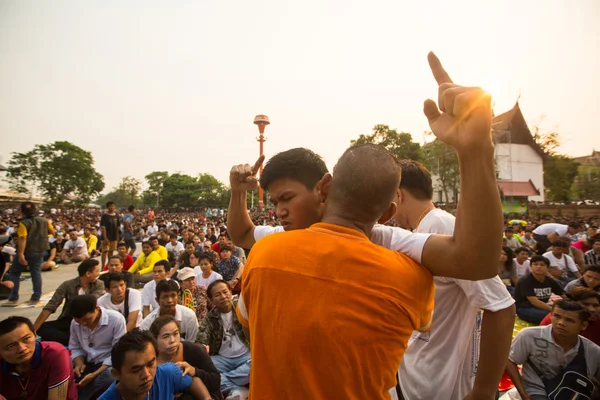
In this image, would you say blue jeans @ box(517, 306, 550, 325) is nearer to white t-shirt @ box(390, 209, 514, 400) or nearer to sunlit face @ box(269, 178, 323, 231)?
white t-shirt @ box(390, 209, 514, 400)

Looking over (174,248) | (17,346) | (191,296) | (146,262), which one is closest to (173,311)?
(191,296)

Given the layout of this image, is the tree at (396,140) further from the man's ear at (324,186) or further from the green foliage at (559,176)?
the man's ear at (324,186)

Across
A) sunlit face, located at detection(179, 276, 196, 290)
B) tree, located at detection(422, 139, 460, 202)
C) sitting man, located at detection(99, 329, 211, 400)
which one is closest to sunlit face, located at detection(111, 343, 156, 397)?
sitting man, located at detection(99, 329, 211, 400)

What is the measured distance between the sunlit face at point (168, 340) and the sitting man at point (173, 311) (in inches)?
36.9

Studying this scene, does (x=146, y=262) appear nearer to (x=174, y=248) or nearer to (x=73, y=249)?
(x=174, y=248)

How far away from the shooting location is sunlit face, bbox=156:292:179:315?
423cm

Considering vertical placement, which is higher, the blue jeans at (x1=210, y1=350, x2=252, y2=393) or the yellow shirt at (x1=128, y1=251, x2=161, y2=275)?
the yellow shirt at (x1=128, y1=251, x2=161, y2=275)

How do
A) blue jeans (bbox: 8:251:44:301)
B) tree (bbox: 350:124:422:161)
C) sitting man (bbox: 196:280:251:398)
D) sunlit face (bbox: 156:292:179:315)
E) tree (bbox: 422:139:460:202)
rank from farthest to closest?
tree (bbox: 350:124:422:161), tree (bbox: 422:139:460:202), blue jeans (bbox: 8:251:44:301), sitting man (bbox: 196:280:251:398), sunlit face (bbox: 156:292:179:315)

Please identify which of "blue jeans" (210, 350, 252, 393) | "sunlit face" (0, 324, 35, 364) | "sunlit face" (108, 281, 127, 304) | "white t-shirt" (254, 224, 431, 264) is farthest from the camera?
"sunlit face" (108, 281, 127, 304)

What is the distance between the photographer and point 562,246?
23.2 ft

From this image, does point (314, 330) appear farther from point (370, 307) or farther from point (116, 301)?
point (116, 301)

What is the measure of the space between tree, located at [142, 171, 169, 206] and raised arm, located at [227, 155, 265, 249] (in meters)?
82.0

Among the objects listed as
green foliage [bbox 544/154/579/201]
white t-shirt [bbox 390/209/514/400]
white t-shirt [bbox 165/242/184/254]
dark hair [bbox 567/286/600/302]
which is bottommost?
white t-shirt [bbox 165/242/184/254]

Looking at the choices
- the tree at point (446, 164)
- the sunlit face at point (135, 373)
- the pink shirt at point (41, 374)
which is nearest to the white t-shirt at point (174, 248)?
the pink shirt at point (41, 374)
